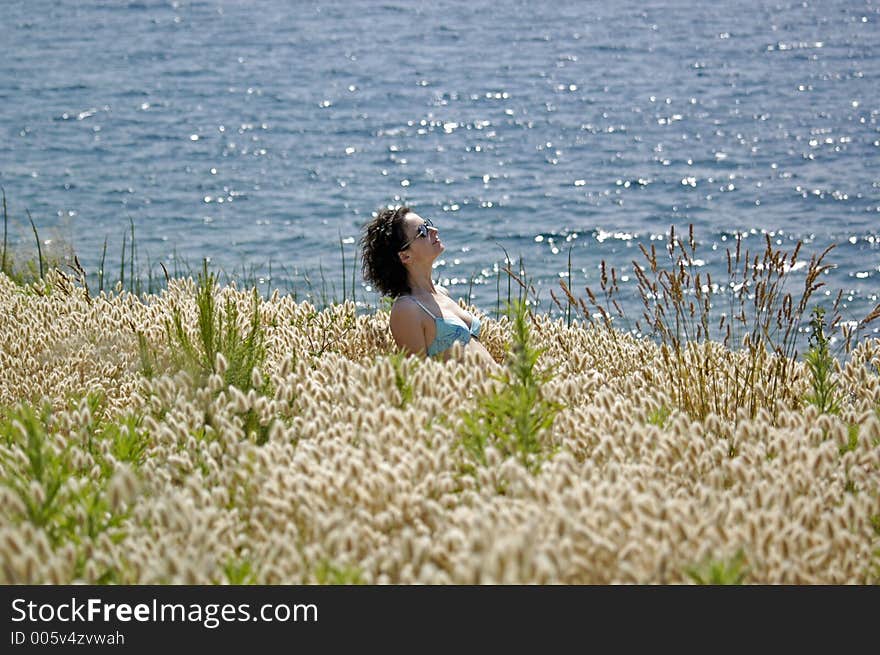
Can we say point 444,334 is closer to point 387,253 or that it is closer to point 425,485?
point 387,253

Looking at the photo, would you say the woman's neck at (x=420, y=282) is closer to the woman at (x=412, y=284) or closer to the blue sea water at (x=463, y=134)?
the woman at (x=412, y=284)

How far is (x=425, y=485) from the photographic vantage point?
171 inches

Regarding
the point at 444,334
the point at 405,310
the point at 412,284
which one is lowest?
the point at 444,334

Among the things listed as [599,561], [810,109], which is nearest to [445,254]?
[810,109]

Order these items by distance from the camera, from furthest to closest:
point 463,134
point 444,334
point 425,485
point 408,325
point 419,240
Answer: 1. point 463,134
2. point 419,240
3. point 444,334
4. point 408,325
5. point 425,485

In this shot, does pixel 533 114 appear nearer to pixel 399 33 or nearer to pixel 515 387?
pixel 399 33

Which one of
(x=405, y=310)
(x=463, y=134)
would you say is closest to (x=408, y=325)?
(x=405, y=310)

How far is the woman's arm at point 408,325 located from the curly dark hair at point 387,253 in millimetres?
288

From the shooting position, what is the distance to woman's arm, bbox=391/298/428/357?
7754 millimetres

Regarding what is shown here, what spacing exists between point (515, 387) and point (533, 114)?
768 inches

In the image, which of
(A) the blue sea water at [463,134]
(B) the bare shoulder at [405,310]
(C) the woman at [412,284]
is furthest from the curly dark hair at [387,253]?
(A) the blue sea water at [463,134]

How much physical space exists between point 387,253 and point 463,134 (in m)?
15.1

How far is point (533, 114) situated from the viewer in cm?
2377

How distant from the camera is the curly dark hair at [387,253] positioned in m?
8.11
